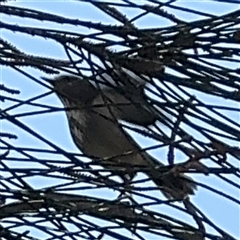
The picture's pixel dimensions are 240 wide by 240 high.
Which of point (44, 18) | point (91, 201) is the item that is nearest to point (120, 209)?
point (91, 201)

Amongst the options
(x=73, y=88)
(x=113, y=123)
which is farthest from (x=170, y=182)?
(x=73, y=88)

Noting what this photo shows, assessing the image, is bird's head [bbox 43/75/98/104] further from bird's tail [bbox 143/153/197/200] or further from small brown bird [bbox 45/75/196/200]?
bird's tail [bbox 143/153/197/200]

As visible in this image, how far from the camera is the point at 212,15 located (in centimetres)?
102

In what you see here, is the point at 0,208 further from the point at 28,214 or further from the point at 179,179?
the point at 179,179

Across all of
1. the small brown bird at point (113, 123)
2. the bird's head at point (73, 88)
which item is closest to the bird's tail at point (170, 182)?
the small brown bird at point (113, 123)

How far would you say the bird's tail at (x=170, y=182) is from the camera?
99 cm

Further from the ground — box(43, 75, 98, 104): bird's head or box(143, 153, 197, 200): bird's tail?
box(43, 75, 98, 104): bird's head

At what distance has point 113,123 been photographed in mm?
1170

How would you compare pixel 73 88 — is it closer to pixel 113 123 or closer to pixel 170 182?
pixel 113 123

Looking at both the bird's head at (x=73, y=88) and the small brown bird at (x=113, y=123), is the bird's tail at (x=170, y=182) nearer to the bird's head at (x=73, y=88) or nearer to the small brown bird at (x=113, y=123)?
the small brown bird at (x=113, y=123)

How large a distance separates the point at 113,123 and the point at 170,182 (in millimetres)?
152

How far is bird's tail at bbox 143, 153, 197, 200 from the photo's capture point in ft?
3.25

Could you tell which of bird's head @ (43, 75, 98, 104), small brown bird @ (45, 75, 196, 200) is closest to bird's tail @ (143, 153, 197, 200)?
small brown bird @ (45, 75, 196, 200)

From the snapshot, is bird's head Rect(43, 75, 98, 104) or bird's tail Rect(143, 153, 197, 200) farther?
bird's head Rect(43, 75, 98, 104)
